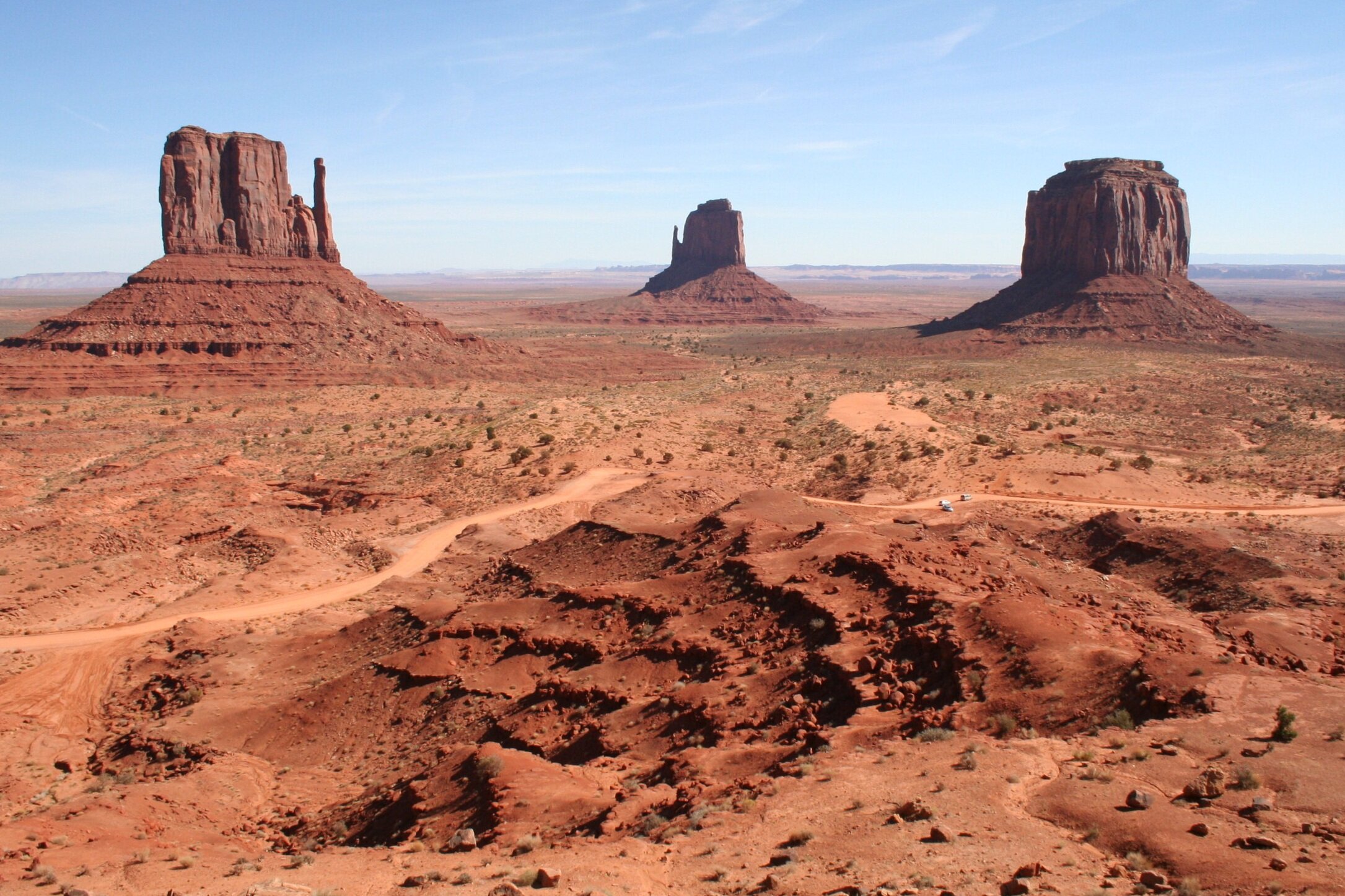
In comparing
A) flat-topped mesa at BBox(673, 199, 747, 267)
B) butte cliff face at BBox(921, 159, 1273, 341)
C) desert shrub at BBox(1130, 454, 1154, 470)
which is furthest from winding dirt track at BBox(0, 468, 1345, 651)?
flat-topped mesa at BBox(673, 199, 747, 267)

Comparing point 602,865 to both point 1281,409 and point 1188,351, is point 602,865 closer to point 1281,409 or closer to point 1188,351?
point 1281,409

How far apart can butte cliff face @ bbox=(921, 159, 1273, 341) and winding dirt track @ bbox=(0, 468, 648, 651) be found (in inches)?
2778

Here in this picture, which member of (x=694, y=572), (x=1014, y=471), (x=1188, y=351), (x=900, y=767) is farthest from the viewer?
(x=1188, y=351)

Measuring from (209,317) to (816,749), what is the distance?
7069 cm

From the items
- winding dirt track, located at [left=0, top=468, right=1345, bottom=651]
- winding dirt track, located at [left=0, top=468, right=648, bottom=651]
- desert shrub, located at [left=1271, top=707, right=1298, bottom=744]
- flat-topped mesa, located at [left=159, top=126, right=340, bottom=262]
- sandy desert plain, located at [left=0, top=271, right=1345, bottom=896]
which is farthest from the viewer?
flat-topped mesa, located at [left=159, top=126, right=340, bottom=262]

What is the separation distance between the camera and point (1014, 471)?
40.4 metres

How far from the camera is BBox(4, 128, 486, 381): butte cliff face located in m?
72.4

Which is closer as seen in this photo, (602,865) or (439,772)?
(602,865)

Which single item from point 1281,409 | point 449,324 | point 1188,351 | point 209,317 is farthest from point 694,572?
point 449,324

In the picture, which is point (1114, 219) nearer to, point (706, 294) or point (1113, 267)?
point (1113, 267)

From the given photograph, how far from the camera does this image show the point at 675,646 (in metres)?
19.6

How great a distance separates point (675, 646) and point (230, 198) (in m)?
72.0

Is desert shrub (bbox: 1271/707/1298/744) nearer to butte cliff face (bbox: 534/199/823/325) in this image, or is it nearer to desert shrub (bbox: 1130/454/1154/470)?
desert shrub (bbox: 1130/454/1154/470)

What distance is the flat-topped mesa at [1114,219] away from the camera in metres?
104
